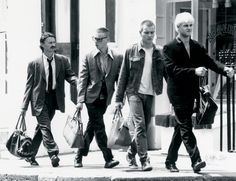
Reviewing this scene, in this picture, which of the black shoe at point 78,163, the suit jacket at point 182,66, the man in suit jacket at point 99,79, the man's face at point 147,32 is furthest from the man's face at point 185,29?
the black shoe at point 78,163

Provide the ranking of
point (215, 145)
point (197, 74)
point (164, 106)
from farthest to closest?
1. point (164, 106)
2. point (215, 145)
3. point (197, 74)

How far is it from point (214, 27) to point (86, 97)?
437 cm

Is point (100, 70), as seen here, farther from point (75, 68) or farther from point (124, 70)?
point (75, 68)

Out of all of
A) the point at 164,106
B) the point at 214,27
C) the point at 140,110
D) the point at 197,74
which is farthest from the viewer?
the point at 214,27

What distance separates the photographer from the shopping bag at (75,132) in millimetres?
9547

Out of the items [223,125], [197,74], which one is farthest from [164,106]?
[197,74]

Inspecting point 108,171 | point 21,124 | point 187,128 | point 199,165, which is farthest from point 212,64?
point 21,124

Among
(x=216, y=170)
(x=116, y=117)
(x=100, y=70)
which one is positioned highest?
(x=100, y=70)

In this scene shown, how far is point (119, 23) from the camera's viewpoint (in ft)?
40.4

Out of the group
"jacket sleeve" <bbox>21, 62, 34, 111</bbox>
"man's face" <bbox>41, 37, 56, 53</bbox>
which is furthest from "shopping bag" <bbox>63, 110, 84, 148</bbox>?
"man's face" <bbox>41, 37, 56, 53</bbox>

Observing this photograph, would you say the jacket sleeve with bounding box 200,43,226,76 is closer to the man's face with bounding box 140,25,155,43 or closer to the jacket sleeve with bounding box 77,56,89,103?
the man's face with bounding box 140,25,155,43

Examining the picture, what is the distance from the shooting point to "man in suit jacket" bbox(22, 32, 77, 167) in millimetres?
9734

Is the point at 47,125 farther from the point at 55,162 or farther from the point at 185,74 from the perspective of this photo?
the point at 185,74

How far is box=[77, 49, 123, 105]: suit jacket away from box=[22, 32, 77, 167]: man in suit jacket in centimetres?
43
